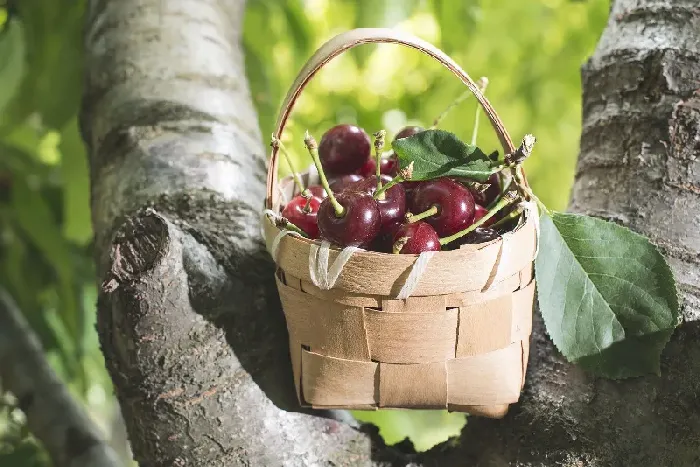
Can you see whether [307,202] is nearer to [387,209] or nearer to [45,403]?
[387,209]

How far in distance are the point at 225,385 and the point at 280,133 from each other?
0.23 meters

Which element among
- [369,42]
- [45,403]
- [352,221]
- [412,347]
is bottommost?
[45,403]

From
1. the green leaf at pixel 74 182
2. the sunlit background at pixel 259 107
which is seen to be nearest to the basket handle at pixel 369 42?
the sunlit background at pixel 259 107

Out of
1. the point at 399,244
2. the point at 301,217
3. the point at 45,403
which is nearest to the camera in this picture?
the point at 399,244

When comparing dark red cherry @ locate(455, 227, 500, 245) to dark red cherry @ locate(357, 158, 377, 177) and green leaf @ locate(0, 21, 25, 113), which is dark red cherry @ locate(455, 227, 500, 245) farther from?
green leaf @ locate(0, 21, 25, 113)

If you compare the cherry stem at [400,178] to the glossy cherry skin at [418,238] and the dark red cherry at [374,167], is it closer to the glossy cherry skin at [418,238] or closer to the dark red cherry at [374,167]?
the glossy cherry skin at [418,238]

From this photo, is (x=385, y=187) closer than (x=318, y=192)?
Yes

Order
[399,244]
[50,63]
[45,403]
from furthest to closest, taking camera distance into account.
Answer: [50,63]
[45,403]
[399,244]

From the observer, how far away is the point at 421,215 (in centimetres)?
50

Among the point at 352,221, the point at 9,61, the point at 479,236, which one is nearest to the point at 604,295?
the point at 479,236

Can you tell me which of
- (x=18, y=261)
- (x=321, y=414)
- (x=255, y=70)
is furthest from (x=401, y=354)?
(x=18, y=261)

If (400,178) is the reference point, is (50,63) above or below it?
above

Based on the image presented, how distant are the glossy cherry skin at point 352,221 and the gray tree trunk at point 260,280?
150 mm

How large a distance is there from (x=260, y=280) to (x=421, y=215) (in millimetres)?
200
